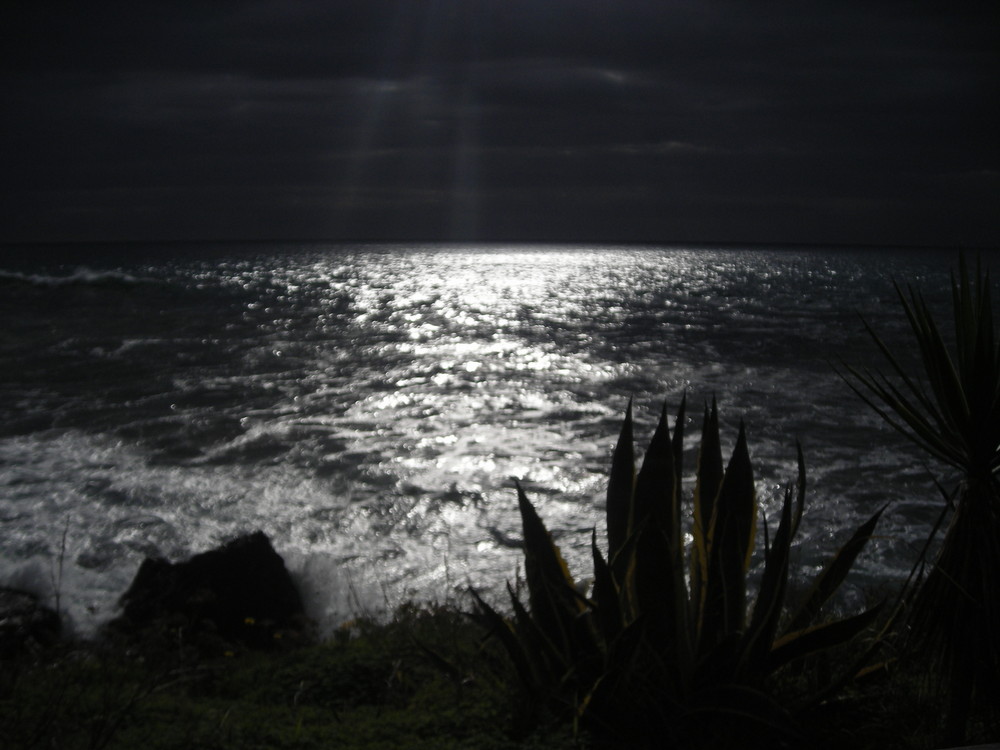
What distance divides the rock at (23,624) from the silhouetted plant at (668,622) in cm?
312

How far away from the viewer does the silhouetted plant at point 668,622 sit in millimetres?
2969

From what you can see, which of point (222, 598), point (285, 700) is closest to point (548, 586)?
point (285, 700)

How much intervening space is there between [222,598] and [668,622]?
3.51 m

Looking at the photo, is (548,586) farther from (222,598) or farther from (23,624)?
(23,624)

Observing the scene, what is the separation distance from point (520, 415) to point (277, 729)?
36.0 ft

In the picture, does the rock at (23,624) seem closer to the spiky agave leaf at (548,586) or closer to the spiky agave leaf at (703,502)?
the spiky agave leaf at (548,586)

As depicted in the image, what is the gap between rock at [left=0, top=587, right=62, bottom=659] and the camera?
4.76 metres

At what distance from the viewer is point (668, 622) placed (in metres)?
3.13

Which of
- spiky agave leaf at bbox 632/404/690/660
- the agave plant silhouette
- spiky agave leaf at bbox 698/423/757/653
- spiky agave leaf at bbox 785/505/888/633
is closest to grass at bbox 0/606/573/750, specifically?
spiky agave leaf at bbox 632/404/690/660

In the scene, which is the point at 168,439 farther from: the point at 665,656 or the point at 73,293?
the point at 73,293

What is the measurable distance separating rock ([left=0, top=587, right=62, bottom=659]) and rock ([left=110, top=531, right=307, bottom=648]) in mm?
375

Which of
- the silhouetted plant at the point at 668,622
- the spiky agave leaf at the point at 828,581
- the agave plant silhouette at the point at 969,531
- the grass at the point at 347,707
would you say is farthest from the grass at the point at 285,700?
the agave plant silhouette at the point at 969,531

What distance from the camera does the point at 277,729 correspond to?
10.1 ft

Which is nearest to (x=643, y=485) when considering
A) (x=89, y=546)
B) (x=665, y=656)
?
(x=665, y=656)
